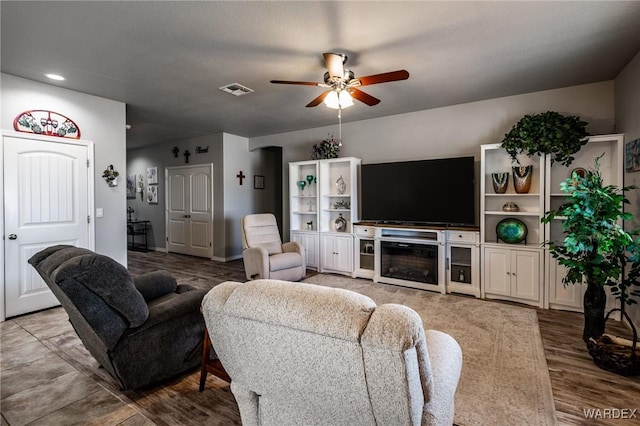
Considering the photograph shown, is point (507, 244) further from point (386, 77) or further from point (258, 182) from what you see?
point (258, 182)

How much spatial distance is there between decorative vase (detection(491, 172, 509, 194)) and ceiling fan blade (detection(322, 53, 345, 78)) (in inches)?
98.3

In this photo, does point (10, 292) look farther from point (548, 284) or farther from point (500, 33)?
point (548, 284)

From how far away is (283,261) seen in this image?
4359 millimetres

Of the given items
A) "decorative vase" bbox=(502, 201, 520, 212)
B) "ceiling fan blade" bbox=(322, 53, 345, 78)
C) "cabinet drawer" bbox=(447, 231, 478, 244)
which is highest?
"ceiling fan blade" bbox=(322, 53, 345, 78)

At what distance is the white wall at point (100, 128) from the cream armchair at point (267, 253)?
1.69 metres

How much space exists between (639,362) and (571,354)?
0.41 m

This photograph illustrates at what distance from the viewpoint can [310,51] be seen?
275 cm

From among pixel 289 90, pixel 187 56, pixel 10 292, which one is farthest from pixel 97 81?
pixel 10 292

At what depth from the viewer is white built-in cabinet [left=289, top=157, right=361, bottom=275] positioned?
5.03 m

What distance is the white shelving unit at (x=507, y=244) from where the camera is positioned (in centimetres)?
359

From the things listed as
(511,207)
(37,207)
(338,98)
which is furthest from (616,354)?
(37,207)

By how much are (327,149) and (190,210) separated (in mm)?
3579

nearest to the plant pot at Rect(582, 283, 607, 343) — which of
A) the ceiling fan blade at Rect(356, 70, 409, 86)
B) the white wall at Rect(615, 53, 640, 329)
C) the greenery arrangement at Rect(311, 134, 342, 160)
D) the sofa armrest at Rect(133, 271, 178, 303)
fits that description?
the white wall at Rect(615, 53, 640, 329)

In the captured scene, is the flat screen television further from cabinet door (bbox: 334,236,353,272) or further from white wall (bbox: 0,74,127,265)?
white wall (bbox: 0,74,127,265)
